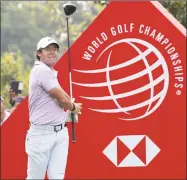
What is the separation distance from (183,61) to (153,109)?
667mm

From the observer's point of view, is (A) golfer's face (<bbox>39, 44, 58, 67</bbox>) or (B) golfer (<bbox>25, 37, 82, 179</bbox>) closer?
(B) golfer (<bbox>25, 37, 82, 179</bbox>)

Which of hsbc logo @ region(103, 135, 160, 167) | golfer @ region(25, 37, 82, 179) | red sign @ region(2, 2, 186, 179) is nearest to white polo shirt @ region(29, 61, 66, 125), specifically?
golfer @ region(25, 37, 82, 179)

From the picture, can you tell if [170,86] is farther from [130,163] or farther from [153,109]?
[130,163]

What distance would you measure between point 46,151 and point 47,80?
68cm

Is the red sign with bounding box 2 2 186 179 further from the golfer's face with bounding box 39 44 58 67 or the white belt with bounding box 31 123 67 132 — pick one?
the white belt with bounding box 31 123 67 132

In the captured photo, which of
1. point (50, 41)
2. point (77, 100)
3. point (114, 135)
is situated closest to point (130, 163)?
point (114, 135)

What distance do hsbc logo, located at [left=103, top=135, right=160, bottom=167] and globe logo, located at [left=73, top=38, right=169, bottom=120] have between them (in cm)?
26

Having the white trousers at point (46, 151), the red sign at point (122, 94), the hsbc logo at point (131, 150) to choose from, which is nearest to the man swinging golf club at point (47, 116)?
the white trousers at point (46, 151)

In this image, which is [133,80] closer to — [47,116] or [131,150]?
[131,150]

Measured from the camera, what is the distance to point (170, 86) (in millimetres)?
8984

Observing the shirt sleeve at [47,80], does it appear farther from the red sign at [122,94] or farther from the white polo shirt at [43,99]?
the red sign at [122,94]

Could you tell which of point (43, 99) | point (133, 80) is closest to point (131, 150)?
point (133, 80)

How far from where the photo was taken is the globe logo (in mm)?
8906

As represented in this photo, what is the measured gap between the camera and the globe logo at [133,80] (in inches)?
351
